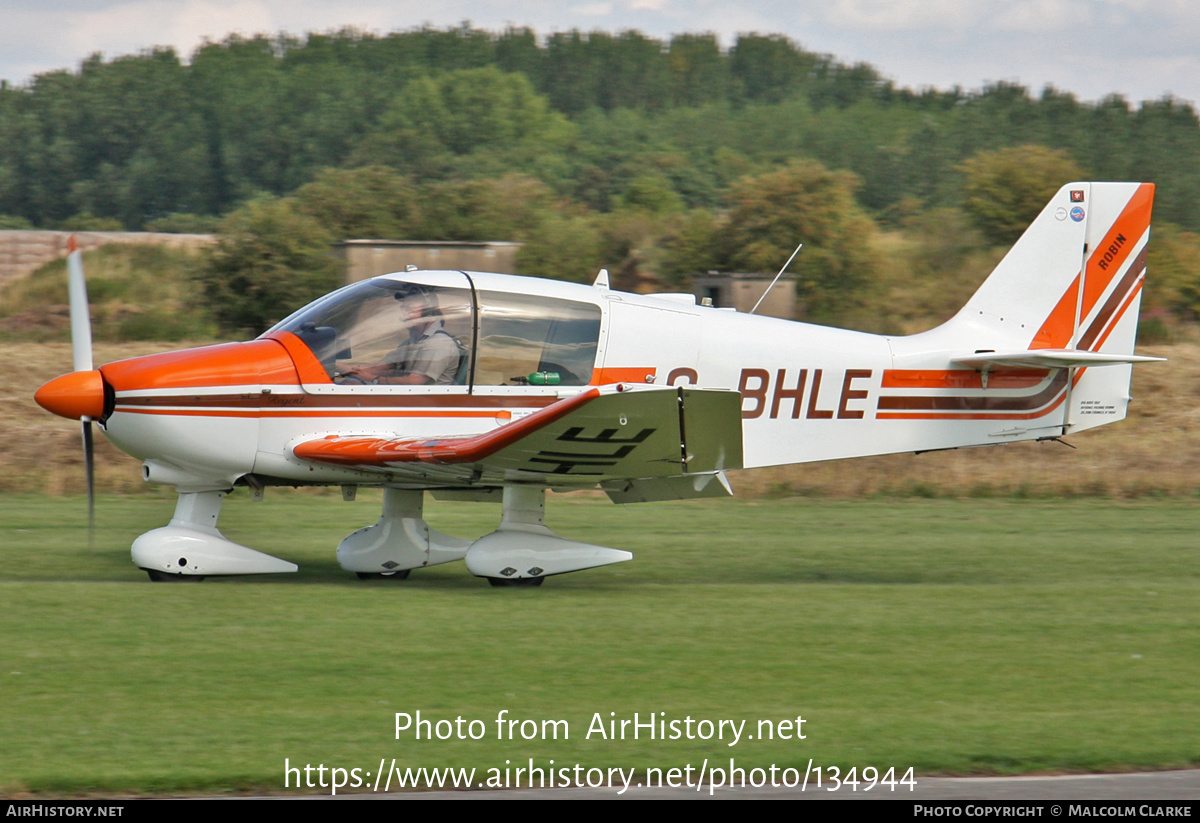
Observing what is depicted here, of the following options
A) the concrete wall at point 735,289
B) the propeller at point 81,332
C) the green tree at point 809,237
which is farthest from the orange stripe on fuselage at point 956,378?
the green tree at point 809,237

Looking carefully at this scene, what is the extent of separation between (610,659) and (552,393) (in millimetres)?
2634

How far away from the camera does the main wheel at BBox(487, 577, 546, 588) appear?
29.1ft

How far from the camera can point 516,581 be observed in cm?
889

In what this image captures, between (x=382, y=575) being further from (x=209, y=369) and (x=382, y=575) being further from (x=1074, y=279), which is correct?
(x=1074, y=279)

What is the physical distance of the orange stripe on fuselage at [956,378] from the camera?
954 centimetres

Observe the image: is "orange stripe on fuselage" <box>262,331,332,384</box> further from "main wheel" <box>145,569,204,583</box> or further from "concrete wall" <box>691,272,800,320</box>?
"concrete wall" <box>691,272,800,320</box>

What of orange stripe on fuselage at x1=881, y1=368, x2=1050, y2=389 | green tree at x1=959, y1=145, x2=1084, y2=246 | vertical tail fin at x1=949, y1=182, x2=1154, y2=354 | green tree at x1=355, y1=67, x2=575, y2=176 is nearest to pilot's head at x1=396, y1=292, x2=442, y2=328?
orange stripe on fuselage at x1=881, y1=368, x2=1050, y2=389

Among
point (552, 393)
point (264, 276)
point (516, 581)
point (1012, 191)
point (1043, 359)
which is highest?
point (1012, 191)

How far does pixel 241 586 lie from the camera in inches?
344

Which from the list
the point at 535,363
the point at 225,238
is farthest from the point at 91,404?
the point at 225,238

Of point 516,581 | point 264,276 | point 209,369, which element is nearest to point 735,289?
point 264,276

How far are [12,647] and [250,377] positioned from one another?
2543 mm

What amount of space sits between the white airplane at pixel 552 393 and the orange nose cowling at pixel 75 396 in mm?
14
